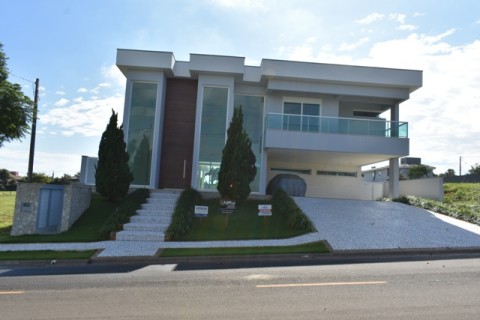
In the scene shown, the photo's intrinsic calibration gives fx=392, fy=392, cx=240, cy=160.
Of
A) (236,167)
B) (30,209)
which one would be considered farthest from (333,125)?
(30,209)

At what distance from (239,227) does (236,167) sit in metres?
3.30

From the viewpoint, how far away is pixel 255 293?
6.56 metres

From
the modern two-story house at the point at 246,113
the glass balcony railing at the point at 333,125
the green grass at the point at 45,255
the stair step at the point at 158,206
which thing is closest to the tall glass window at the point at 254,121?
the modern two-story house at the point at 246,113

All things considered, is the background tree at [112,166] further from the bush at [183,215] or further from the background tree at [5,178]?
the background tree at [5,178]

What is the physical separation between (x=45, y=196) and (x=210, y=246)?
7474 mm

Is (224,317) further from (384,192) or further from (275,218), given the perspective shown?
(384,192)

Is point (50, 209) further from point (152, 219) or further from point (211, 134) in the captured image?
point (211, 134)

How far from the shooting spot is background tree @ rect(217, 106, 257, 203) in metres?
17.3

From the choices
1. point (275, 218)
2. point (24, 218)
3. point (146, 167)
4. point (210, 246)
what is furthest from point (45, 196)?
point (275, 218)

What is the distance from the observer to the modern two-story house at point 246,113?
65.8 feet

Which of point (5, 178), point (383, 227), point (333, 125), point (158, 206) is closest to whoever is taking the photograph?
point (383, 227)

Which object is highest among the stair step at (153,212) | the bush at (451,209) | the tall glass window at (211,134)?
the tall glass window at (211,134)

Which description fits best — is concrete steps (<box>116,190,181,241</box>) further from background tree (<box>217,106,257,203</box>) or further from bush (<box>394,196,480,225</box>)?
bush (<box>394,196,480,225</box>)

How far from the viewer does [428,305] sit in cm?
567
